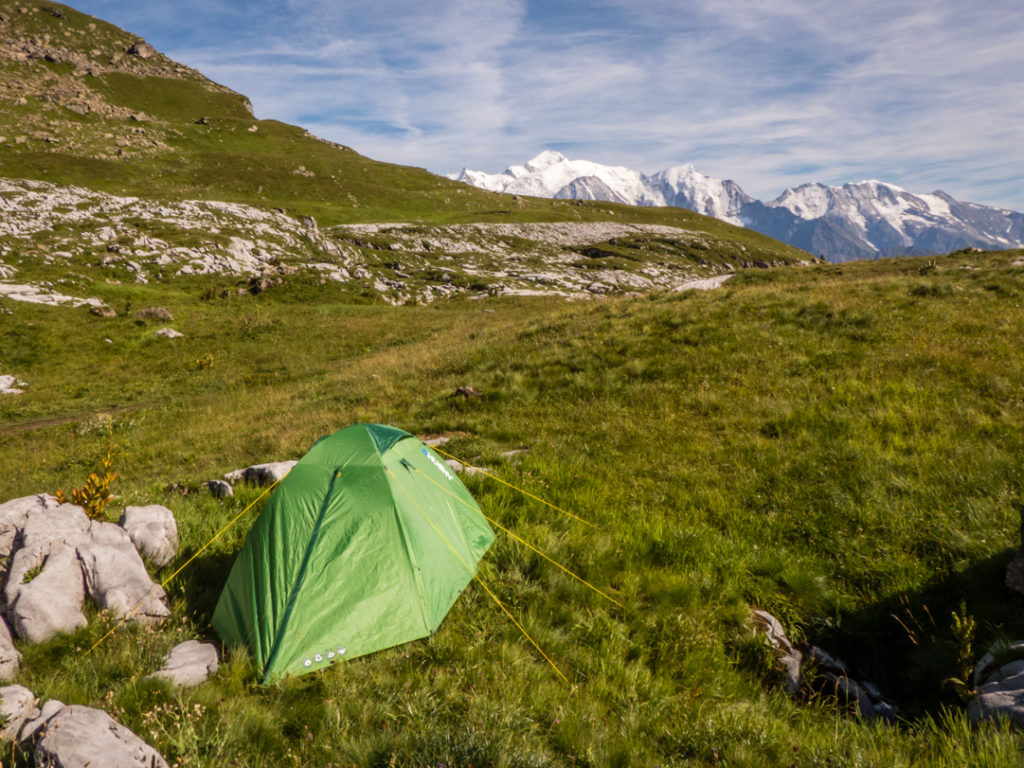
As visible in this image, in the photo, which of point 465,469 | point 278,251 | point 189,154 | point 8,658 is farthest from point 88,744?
point 189,154

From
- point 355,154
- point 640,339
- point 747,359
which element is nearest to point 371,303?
point 640,339

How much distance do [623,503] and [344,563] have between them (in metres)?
4.45

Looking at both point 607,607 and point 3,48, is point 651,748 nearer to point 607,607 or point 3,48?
point 607,607

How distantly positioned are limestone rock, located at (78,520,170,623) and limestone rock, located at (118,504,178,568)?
357 mm

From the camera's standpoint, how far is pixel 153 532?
6133 millimetres

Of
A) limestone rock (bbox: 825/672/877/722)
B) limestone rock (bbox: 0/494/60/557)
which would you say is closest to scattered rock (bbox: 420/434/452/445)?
limestone rock (bbox: 0/494/60/557)

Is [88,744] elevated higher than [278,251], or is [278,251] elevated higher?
[278,251]

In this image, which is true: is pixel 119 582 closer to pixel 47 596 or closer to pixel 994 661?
pixel 47 596

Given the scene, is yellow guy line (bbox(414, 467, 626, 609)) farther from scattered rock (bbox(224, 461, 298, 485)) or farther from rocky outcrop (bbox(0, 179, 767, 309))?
rocky outcrop (bbox(0, 179, 767, 309))

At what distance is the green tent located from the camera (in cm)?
474

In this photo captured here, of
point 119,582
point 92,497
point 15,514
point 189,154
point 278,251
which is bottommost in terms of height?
point 119,582

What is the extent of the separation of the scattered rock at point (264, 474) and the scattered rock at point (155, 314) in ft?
92.2

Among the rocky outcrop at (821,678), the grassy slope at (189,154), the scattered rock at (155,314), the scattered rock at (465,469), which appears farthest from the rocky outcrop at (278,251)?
the rocky outcrop at (821,678)

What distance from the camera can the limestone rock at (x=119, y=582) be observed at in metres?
4.95
